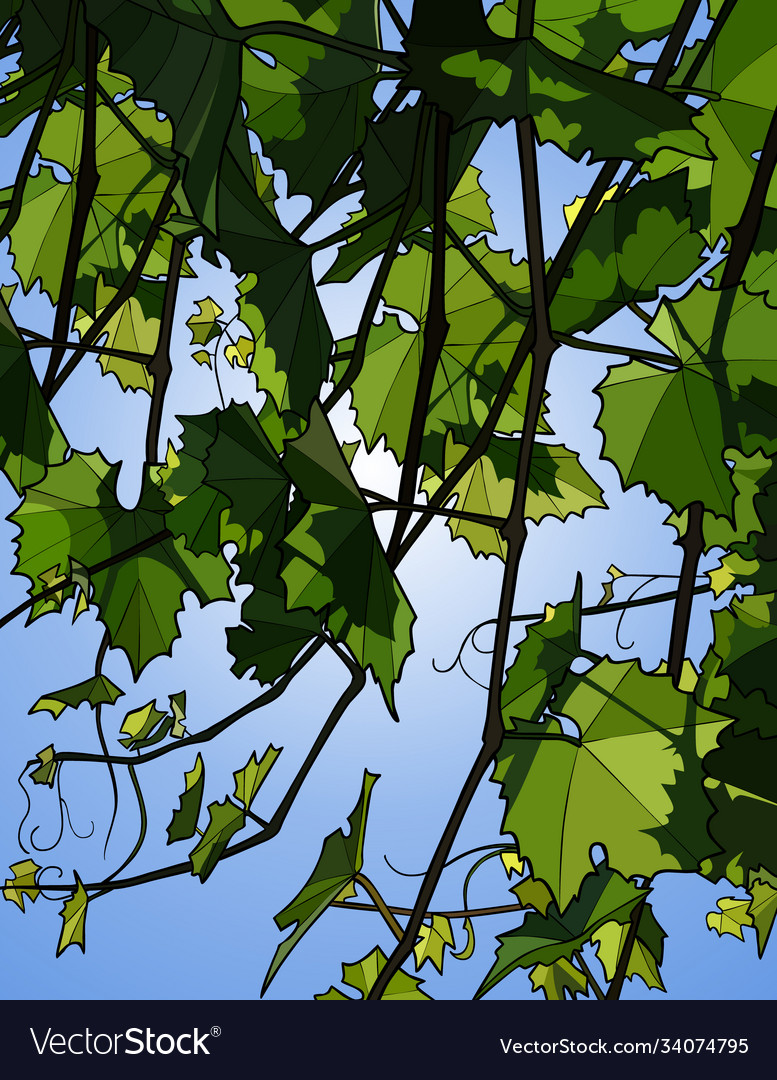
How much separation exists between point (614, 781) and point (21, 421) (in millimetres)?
252

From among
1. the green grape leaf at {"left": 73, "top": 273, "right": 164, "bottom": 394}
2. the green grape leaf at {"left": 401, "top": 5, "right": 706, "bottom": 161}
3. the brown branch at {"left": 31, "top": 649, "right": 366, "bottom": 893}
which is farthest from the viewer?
the green grape leaf at {"left": 73, "top": 273, "right": 164, "bottom": 394}

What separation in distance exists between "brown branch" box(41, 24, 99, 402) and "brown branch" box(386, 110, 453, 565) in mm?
129

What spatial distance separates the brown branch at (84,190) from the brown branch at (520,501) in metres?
0.16

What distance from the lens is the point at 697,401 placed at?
0.89 feet

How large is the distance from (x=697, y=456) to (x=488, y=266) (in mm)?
215

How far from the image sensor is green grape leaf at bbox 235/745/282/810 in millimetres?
405

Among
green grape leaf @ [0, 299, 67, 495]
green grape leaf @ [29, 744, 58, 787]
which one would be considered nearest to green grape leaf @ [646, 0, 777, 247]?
green grape leaf @ [0, 299, 67, 495]

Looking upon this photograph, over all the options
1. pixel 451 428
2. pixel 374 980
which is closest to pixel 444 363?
pixel 451 428

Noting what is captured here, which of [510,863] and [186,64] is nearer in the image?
[186,64]

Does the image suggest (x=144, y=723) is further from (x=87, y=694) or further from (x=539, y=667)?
(x=539, y=667)

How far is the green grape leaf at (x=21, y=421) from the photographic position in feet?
1.18

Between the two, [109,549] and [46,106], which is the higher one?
[46,106]

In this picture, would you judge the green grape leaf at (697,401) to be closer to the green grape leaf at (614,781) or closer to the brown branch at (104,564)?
the green grape leaf at (614,781)

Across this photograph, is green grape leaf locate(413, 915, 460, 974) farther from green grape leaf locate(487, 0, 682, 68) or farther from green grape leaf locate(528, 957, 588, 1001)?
green grape leaf locate(487, 0, 682, 68)
